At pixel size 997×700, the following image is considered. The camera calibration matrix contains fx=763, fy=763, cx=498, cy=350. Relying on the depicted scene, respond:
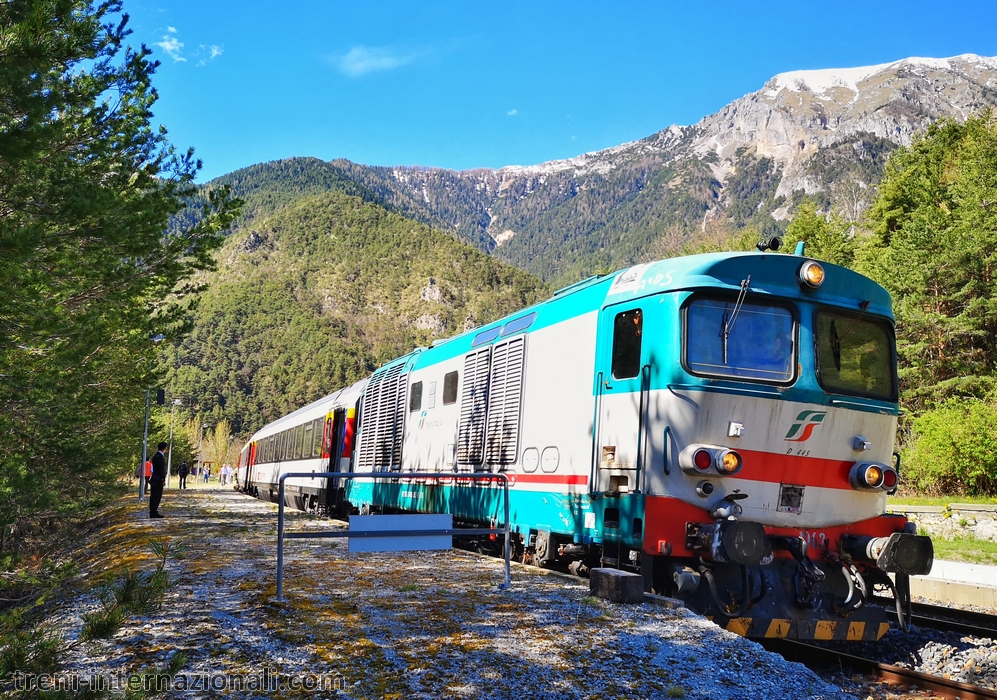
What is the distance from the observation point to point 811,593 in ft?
23.1

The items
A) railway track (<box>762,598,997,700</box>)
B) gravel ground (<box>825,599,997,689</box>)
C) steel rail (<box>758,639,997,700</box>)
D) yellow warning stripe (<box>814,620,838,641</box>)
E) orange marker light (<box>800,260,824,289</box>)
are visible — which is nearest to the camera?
steel rail (<box>758,639,997,700</box>)

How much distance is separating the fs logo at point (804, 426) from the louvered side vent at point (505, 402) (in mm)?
3648

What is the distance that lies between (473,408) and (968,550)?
11.0 metres

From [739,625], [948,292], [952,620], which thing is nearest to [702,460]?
[739,625]

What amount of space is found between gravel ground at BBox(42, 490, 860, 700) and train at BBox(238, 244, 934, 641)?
68 cm

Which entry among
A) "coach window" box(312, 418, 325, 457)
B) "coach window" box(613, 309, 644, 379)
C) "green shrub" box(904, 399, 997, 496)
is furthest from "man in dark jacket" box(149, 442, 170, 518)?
"green shrub" box(904, 399, 997, 496)

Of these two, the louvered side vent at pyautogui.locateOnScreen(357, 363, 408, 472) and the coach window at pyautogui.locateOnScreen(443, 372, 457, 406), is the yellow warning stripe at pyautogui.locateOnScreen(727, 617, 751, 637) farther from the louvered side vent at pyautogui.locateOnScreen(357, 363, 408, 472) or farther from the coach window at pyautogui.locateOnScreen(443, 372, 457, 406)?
the louvered side vent at pyautogui.locateOnScreen(357, 363, 408, 472)

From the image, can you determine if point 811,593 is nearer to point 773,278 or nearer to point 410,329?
point 773,278

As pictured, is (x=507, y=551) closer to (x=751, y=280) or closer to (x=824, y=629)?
(x=824, y=629)

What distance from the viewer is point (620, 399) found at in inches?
312

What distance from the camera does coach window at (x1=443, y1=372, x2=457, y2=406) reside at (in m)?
12.8

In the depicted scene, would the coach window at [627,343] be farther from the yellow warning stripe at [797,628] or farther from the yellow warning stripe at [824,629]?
the yellow warning stripe at [824,629]

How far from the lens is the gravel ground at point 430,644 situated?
481 cm

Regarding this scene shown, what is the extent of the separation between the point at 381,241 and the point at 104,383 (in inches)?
6082
